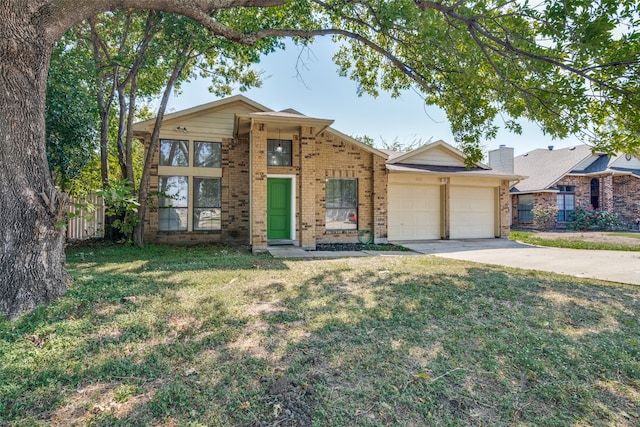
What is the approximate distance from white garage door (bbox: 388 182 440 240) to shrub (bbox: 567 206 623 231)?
1092 centimetres

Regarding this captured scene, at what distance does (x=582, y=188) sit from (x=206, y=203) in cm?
2097

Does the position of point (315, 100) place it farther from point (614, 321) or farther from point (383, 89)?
point (614, 321)

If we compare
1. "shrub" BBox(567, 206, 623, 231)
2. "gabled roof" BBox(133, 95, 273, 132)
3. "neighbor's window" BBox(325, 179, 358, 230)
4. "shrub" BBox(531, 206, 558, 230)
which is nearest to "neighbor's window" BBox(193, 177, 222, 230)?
"gabled roof" BBox(133, 95, 273, 132)

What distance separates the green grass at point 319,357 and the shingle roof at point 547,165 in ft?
53.8

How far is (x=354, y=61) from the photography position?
10.2m

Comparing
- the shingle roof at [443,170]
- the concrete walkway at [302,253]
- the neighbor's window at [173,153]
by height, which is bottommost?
the concrete walkway at [302,253]

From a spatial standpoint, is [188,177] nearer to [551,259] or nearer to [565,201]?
[551,259]

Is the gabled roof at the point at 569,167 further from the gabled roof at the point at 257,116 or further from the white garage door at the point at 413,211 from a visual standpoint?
the gabled roof at the point at 257,116

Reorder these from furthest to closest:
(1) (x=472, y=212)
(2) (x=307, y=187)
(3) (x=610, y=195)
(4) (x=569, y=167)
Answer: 1. (4) (x=569, y=167)
2. (3) (x=610, y=195)
3. (1) (x=472, y=212)
4. (2) (x=307, y=187)

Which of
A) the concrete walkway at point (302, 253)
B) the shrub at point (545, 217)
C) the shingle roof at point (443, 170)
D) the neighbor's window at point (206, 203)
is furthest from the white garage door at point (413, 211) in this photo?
the shrub at point (545, 217)

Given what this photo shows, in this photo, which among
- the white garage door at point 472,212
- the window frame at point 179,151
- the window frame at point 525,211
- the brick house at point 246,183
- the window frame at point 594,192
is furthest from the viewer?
the window frame at point 594,192

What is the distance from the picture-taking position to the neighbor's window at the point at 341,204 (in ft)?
36.9

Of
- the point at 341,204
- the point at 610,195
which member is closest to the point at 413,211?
the point at 341,204

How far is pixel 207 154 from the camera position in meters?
11.3
